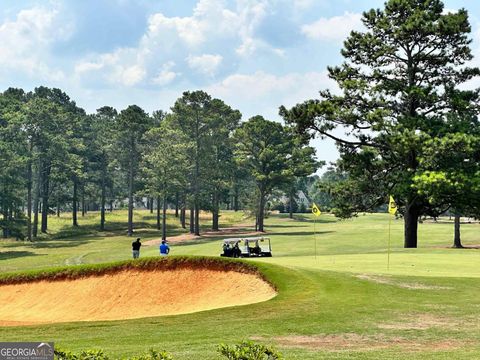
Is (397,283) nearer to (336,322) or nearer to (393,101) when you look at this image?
(336,322)

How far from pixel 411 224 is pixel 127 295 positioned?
2818cm

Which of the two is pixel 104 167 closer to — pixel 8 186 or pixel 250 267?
pixel 8 186

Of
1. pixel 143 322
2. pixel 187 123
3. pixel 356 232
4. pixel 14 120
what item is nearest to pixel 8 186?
pixel 14 120

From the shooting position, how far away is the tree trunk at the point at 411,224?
150ft

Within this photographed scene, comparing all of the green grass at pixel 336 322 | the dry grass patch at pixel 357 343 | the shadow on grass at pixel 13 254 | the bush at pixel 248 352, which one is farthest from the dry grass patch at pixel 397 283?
the shadow on grass at pixel 13 254

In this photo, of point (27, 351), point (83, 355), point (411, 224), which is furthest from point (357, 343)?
point (411, 224)

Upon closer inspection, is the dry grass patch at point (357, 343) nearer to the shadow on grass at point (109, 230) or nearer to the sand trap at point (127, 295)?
the sand trap at point (127, 295)

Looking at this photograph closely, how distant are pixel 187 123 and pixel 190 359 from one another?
7149 centimetres

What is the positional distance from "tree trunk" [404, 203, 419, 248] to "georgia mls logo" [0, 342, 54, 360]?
41899 millimetres

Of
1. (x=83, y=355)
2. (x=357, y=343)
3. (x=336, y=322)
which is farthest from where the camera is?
(x=336, y=322)

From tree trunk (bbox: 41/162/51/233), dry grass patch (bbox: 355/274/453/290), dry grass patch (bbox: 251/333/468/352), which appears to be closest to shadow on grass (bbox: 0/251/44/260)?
tree trunk (bbox: 41/162/51/233)

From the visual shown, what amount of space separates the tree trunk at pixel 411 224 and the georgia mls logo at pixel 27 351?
41899mm

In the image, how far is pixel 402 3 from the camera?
4516 centimetres

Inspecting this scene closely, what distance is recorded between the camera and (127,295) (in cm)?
2672
